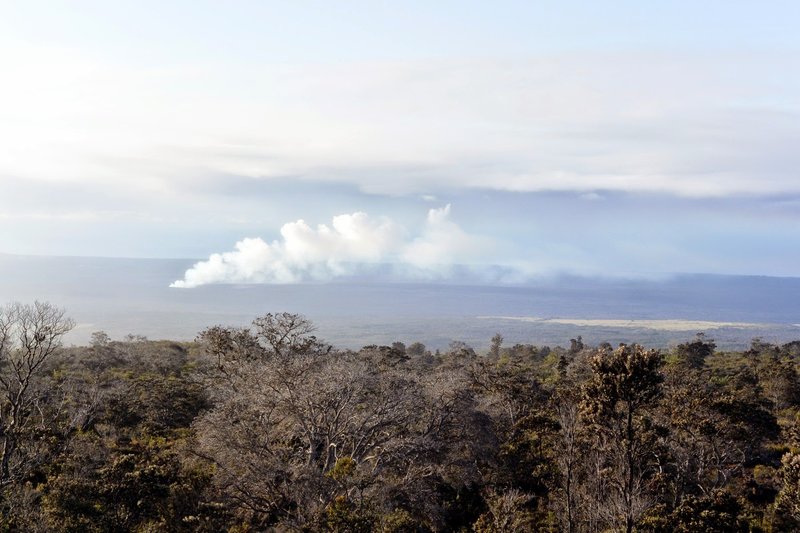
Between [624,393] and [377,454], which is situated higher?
[624,393]

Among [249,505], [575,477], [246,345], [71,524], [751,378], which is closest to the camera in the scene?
[71,524]

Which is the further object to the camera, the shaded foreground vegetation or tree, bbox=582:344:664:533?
the shaded foreground vegetation

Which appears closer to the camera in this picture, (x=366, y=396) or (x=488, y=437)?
(x=366, y=396)

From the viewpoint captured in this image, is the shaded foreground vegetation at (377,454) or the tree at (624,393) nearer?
the tree at (624,393)

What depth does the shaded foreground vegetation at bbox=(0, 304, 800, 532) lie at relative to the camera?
67.2ft

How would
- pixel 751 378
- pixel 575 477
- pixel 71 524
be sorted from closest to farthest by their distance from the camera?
pixel 71 524, pixel 575 477, pixel 751 378

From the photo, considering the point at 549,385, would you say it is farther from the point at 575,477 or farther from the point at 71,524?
the point at 71,524

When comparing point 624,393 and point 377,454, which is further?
point 377,454

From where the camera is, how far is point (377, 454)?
27016 mm

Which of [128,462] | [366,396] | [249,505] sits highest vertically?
[366,396]

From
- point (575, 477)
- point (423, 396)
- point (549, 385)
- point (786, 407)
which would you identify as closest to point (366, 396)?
point (423, 396)

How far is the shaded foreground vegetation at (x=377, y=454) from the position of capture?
20484 mm

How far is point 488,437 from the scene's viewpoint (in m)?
32.6

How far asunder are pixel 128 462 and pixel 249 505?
16.3ft
